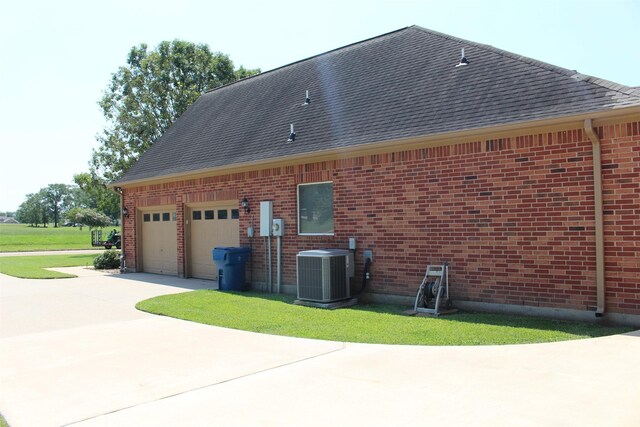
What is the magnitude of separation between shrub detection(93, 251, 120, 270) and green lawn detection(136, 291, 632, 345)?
11.1 meters

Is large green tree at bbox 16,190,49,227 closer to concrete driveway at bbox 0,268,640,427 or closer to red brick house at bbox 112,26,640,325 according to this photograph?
red brick house at bbox 112,26,640,325

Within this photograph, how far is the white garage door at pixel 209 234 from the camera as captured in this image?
14500 mm

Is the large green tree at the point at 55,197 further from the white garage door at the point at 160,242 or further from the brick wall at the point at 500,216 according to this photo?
the brick wall at the point at 500,216

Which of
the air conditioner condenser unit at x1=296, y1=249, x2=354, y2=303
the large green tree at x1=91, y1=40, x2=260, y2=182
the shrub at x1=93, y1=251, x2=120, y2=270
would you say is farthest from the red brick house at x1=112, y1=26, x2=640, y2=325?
the large green tree at x1=91, y1=40, x2=260, y2=182

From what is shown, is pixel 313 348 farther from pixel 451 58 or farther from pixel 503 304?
pixel 451 58

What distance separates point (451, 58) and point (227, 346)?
7996mm

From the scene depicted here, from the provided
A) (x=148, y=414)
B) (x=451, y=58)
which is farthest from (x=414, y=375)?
(x=451, y=58)

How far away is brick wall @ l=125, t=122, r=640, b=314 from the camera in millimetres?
7508

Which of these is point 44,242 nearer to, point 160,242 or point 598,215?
point 160,242

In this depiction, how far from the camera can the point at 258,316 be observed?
9016mm

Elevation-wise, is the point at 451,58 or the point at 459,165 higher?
the point at 451,58

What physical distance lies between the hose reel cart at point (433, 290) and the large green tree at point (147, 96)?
26.1m

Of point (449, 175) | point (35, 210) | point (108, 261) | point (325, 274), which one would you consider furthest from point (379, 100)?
point (35, 210)

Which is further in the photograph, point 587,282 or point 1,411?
point 587,282
